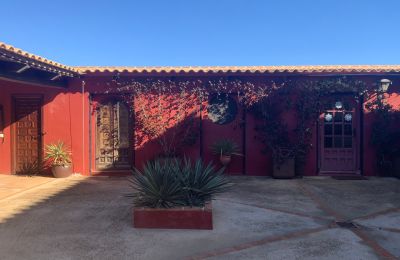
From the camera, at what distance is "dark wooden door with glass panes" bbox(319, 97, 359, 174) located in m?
9.23

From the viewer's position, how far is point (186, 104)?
9242 mm

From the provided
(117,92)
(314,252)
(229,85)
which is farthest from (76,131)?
(314,252)

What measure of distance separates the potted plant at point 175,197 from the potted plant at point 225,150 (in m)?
3.57

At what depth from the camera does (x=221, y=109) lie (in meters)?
9.37

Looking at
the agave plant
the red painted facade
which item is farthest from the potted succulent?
the agave plant

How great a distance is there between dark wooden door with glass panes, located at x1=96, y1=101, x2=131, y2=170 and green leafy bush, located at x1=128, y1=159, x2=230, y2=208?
451 centimetres

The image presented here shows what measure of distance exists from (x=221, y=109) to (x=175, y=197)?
4.91 metres

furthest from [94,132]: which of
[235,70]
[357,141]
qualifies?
[357,141]

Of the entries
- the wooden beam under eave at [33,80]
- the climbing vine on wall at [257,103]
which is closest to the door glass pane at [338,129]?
the climbing vine on wall at [257,103]

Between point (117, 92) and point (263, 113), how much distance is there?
3.99 m

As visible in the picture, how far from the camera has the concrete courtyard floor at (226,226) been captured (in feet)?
12.8

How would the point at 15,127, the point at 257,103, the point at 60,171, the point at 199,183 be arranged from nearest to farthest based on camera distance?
the point at 199,183 < the point at 60,171 < the point at 257,103 < the point at 15,127

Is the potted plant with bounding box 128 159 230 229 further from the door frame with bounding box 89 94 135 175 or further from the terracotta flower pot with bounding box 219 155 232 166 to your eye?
the door frame with bounding box 89 94 135 175

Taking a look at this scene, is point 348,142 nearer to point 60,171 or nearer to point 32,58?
point 60,171
